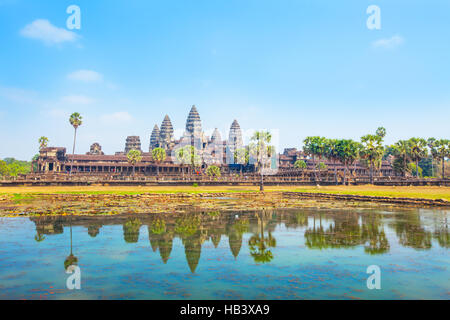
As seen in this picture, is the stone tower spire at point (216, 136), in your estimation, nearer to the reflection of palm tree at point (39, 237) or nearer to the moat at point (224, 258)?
the moat at point (224, 258)

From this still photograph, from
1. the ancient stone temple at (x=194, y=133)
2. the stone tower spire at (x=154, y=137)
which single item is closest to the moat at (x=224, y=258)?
the ancient stone temple at (x=194, y=133)

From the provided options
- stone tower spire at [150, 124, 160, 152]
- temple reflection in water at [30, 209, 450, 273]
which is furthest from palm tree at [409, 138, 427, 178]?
stone tower spire at [150, 124, 160, 152]

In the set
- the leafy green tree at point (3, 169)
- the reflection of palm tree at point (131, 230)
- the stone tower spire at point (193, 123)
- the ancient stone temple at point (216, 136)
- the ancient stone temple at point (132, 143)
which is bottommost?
the reflection of palm tree at point (131, 230)

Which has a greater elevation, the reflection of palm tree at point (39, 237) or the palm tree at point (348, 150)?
the palm tree at point (348, 150)

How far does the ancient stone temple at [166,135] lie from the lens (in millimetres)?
171913

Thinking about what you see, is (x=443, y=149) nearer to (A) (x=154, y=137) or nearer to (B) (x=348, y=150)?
(B) (x=348, y=150)

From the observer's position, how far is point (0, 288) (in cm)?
932

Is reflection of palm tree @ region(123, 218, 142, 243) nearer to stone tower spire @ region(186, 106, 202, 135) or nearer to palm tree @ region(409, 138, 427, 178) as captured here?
palm tree @ region(409, 138, 427, 178)

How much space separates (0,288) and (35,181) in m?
63.4

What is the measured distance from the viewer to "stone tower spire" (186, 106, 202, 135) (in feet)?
566

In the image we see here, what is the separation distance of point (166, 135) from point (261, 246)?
531ft

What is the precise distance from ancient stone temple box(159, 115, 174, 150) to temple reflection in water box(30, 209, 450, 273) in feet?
485
